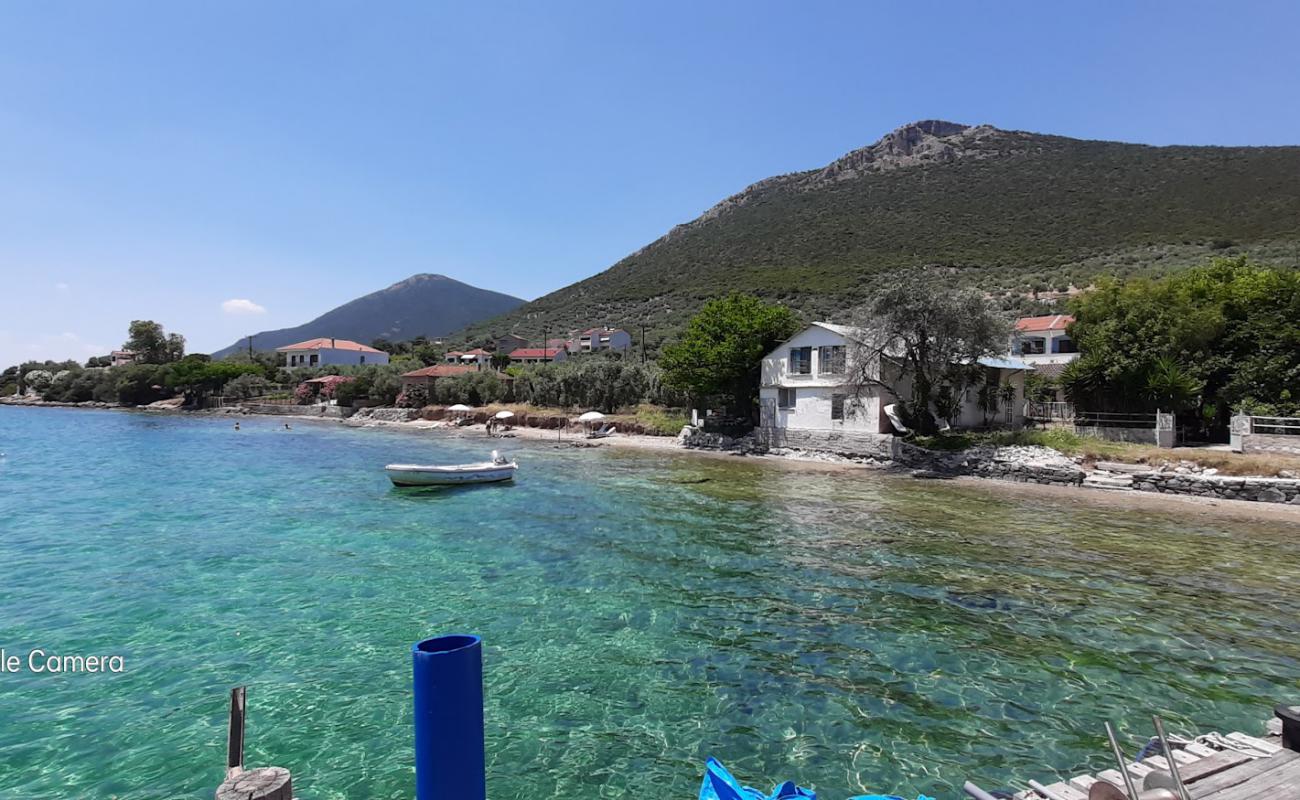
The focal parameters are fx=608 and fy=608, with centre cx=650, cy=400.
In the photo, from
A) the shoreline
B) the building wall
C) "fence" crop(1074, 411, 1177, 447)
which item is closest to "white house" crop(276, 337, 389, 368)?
the building wall

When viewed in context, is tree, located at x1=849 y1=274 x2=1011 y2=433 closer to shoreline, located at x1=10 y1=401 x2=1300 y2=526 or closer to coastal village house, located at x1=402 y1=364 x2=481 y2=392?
shoreline, located at x1=10 y1=401 x2=1300 y2=526

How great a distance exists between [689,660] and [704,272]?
325ft

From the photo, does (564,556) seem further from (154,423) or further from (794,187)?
(794,187)

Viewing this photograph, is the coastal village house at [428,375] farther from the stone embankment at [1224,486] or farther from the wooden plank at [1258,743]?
the wooden plank at [1258,743]

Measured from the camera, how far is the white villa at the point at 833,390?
34000mm

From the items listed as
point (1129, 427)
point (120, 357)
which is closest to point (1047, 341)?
point (1129, 427)

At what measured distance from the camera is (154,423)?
6406 centimetres

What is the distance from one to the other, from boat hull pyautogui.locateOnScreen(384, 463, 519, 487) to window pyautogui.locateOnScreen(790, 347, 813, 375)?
61.9 ft

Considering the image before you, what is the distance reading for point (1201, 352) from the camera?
28.9m

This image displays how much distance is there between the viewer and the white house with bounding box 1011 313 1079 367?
4541 centimetres

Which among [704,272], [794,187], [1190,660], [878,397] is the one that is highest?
[794,187]

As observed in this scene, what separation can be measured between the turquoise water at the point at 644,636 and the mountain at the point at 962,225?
174 ft

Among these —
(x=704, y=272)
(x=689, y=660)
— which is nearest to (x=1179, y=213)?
(x=704, y=272)

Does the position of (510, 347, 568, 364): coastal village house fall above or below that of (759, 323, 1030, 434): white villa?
above
